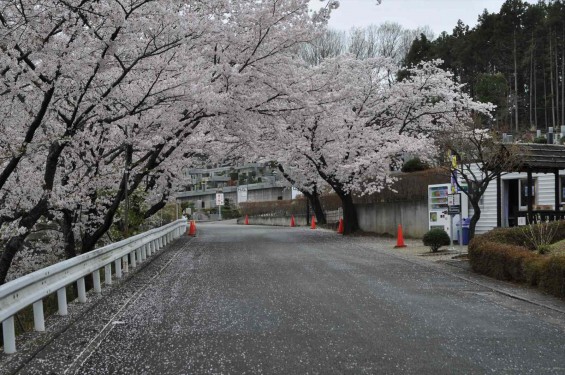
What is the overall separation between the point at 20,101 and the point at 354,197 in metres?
24.1

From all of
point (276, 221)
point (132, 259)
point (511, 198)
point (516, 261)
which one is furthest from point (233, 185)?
point (516, 261)

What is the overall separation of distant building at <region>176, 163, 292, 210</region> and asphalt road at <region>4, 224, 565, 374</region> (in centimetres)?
6946

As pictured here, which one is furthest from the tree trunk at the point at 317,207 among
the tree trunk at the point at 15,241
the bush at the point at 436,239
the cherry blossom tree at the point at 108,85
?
the tree trunk at the point at 15,241

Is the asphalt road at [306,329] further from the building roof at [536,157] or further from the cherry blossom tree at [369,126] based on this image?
the cherry blossom tree at [369,126]

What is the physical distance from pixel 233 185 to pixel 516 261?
281 feet

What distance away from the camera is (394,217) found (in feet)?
94.0

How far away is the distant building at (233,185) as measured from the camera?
86625 mm

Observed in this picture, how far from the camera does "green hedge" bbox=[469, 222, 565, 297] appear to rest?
10016 millimetres

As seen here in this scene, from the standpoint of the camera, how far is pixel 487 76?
46969mm

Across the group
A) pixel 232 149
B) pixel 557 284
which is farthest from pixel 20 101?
pixel 232 149

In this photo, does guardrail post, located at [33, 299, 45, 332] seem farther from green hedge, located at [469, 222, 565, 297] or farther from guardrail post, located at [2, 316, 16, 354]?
green hedge, located at [469, 222, 565, 297]

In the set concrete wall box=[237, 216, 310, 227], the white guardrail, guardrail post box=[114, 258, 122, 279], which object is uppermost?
the white guardrail

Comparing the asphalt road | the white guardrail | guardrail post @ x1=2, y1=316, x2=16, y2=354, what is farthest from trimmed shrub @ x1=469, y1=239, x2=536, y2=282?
guardrail post @ x1=2, y1=316, x2=16, y2=354

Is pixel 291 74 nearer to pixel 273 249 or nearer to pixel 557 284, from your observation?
pixel 273 249
